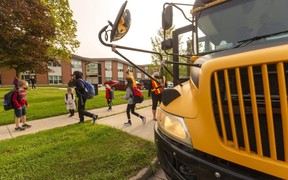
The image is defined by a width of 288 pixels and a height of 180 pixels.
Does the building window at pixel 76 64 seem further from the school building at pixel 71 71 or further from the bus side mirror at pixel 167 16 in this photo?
the bus side mirror at pixel 167 16

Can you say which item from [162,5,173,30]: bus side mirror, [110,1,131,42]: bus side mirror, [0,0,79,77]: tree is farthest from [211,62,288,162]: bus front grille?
[0,0,79,77]: tree

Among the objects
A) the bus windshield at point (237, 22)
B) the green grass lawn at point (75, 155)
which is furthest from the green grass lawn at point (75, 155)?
the bus windshield at point (237, 22)

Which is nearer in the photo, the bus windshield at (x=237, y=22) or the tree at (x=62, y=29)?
the bus windshield at (x=237, y=22)

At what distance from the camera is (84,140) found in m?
4.72

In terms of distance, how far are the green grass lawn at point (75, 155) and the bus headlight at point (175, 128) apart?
4.80 ft

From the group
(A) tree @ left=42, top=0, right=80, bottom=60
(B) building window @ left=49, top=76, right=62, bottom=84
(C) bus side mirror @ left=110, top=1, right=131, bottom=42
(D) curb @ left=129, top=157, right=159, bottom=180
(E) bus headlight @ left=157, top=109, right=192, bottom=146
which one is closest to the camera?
(E) bus headlight @ left=157, top=109, right=192, bottom=146

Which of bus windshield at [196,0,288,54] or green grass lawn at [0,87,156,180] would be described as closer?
bus windshield at [196,0,288,54]

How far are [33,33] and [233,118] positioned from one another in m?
19.6

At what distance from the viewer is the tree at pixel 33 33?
46.3 feet

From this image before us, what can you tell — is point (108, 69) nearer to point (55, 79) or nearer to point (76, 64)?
point (76, 64)

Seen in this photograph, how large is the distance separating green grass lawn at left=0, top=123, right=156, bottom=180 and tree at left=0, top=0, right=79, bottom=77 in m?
12.4

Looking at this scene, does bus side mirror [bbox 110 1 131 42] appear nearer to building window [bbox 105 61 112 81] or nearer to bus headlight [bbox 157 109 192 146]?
bus headlight [bbox 157 109 192 146]

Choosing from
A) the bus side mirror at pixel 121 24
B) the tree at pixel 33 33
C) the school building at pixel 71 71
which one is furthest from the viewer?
the school building at pixel 71 71

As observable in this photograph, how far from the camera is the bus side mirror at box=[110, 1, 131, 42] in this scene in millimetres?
2016
